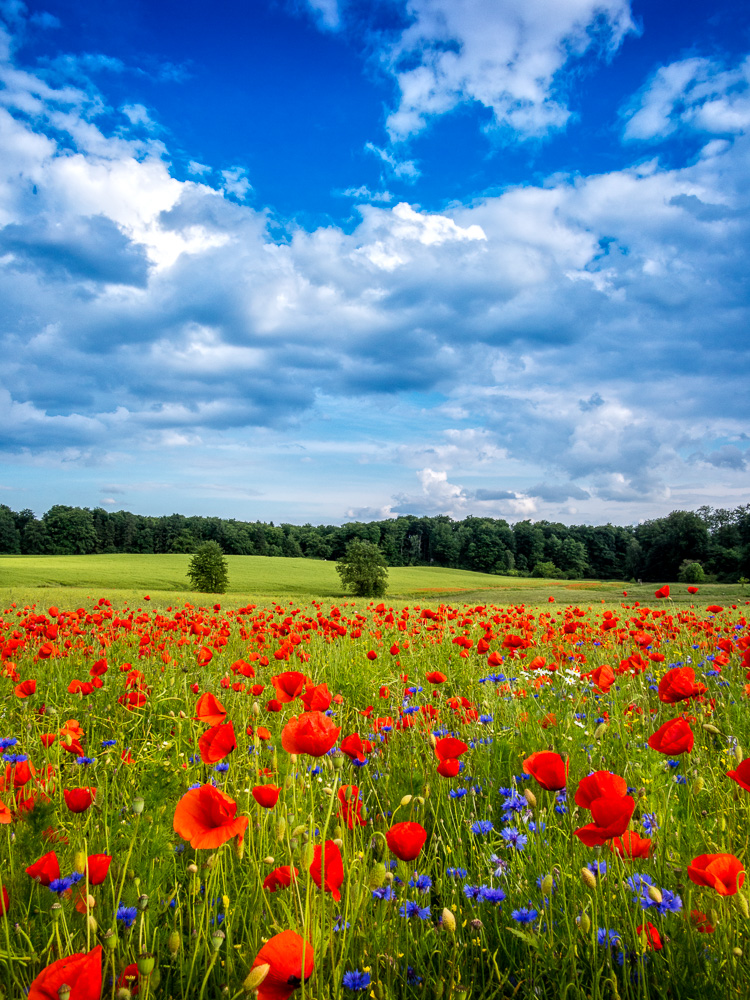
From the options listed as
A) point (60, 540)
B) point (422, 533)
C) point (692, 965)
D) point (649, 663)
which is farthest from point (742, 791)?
point (422, 533)

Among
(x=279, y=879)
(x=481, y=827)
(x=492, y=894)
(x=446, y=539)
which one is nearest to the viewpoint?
(x=279, y=879)

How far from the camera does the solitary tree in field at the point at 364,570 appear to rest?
41531mm

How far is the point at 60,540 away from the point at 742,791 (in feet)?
316

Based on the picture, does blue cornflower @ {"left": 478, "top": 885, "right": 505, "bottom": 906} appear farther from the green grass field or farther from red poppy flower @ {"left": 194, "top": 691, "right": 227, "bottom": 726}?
the green grass field

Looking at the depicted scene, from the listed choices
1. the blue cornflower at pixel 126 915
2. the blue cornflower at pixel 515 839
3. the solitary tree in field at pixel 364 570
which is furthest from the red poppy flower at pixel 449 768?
the solitary tree in field at pixel 364 570

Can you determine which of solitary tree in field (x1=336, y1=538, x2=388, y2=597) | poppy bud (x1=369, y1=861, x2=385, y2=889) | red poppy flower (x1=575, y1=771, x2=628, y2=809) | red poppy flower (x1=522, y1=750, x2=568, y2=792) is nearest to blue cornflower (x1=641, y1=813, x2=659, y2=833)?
red poppy flower (x1=522, y1=750, x2=568, y2=792)

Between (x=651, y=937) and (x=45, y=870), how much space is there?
178 centimetres

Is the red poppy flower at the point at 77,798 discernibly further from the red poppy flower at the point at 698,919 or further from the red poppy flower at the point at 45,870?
the red poppy flower at the point at 698,919

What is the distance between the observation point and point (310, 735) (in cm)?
162

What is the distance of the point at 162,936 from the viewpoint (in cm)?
185

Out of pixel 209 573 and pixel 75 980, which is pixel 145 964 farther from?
pixel 209 573

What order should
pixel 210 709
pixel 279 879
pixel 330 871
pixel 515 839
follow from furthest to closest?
pixel 515 839 → pixel 210 709 → pixel 279 879 → pixel 330 871

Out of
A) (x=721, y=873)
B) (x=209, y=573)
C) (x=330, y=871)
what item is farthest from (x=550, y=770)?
(x=209, y=573)

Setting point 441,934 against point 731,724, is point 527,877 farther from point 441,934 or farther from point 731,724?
point 731,724
